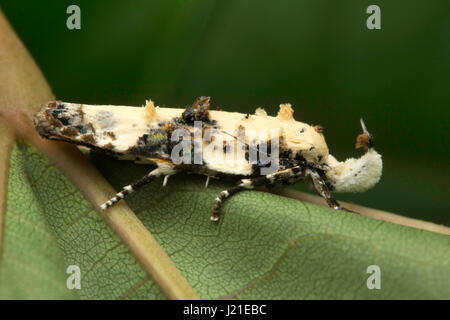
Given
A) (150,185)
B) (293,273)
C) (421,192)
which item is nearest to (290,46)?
(421,192)

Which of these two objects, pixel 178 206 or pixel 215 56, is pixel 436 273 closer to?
pixel 178 206
